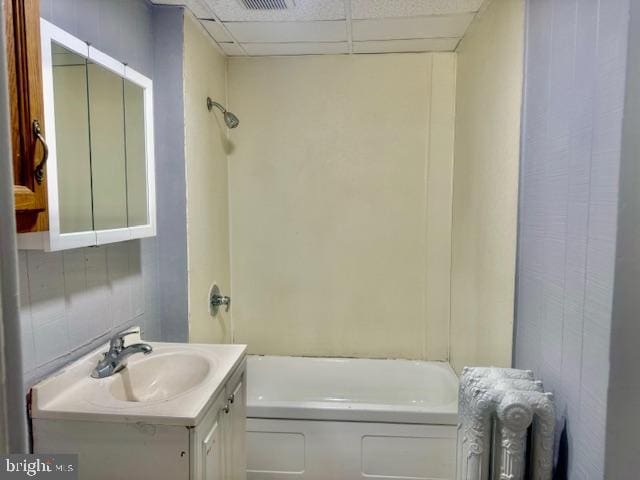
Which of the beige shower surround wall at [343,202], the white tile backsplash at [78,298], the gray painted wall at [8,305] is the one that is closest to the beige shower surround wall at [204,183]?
the beige shower surround wall at [343,202]

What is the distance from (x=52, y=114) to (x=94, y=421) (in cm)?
87

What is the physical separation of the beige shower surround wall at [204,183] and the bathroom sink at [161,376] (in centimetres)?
49

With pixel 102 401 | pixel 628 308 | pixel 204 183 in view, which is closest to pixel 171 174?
pixel 204 183

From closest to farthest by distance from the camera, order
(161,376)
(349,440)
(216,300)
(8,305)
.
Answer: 1. (8,305)
2. (161,376)
3. (349,440)
4. (216,300)

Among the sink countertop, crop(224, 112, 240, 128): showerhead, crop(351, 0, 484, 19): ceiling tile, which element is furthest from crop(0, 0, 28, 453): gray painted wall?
crop(224, 112, 240, 128): showerhead

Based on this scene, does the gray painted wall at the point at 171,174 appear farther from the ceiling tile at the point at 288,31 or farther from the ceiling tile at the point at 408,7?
the ceiling tile at the point at 408,7

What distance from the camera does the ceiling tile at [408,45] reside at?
2.42 m

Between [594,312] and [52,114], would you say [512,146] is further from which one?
[52,114]

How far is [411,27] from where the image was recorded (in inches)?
87.4

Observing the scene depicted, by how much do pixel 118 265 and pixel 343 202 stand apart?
1482 mm

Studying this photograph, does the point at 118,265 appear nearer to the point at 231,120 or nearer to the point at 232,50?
the point at 231,120

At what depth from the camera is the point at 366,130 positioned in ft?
8.83

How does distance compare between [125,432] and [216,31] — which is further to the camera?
[216,31]

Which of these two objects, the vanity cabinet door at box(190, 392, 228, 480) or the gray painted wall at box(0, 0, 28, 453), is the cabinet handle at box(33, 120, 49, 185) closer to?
the gray painted wall at box(0, 0, 28, 453)
